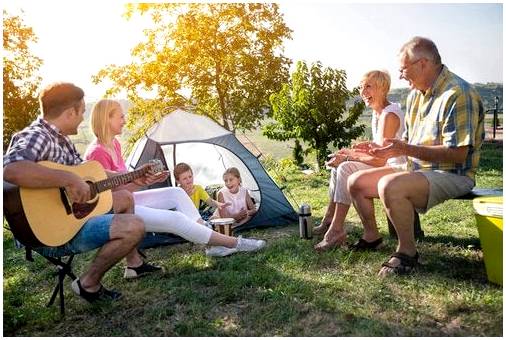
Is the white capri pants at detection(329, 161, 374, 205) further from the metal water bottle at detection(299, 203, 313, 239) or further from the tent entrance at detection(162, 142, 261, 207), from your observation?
the tent entrance at detection(162, 142, 261, 207)

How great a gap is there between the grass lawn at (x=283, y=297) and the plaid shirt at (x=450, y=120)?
0.70m

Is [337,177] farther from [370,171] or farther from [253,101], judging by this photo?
[253,101]

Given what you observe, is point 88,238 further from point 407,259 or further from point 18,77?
point 18,77

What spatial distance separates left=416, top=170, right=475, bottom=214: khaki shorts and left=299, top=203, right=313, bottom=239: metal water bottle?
1.19m

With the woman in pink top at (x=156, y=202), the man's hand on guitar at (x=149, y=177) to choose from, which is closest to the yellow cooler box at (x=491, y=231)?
the woman in pink top at (x=156, y=202)

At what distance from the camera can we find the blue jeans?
296cm

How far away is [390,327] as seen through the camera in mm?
2535

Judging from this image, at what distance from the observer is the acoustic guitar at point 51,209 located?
8.70 ft

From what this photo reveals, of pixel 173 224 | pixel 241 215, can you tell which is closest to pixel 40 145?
pixel 173 224

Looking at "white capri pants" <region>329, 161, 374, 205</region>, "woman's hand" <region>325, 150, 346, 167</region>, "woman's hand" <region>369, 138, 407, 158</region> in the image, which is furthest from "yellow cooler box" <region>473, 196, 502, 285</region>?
"woman's hand" <region>325, 150, 346, 167</region>

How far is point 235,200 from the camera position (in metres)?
4.99

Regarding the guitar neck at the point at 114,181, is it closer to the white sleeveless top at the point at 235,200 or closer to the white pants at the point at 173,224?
the white pants at the point at 173,224

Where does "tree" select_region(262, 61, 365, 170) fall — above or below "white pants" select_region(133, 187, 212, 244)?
above

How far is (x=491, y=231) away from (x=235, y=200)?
2585 millimetres
